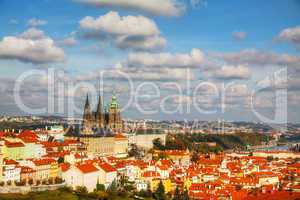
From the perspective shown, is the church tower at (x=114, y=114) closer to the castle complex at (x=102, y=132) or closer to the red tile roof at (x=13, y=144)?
the castle complex at (x=102, y=132)

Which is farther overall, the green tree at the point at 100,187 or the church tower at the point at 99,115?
the church tower at the point at 99,115

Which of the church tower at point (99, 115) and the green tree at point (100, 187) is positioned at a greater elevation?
the church tower at point (99, 115)

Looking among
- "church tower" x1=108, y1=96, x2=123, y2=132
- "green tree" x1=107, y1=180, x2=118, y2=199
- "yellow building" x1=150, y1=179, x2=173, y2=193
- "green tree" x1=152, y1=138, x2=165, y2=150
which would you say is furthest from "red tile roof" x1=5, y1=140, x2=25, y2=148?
"green tree" x1=152, y1=138, x2=165, y2=150

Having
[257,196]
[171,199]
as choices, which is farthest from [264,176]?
[171,199]

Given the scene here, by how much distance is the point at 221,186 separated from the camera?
92.3 ft

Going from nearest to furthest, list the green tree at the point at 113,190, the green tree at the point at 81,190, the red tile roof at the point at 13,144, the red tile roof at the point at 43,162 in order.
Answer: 1. the green tree at the point at 81,190
2. the green tree at the point at 113,190
3. the red tile roof at the point at 43,162
4. the red tile roof at the point at 13,144

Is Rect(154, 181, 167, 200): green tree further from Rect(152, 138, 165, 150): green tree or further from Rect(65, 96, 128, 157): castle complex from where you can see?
Rect(152, 138, 165, 150): green tree

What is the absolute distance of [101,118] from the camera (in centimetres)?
4622

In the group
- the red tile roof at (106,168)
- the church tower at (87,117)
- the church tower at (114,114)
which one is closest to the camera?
the red tile roof at (106,168)

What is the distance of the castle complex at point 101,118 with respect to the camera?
146 feet

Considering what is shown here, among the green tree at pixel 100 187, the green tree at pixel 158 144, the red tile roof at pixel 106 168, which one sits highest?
the red tile roof at pixel 106 168

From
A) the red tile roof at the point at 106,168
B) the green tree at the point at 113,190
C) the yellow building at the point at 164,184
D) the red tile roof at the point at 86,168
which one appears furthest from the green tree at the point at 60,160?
the yellow building at the point at 164,184

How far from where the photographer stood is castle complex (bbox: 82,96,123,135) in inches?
1752

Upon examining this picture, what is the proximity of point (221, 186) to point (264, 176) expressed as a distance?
4.69 meters
